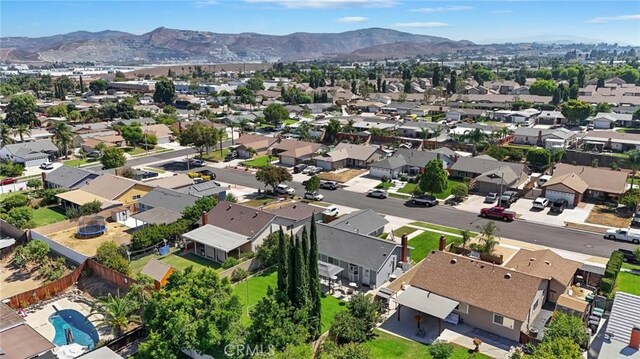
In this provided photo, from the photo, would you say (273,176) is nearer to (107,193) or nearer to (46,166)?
(107,193)

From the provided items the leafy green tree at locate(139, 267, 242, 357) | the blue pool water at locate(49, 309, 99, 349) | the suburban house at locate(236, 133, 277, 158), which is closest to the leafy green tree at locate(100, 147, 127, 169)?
the suburban house at locate(236, 133, 277, 158)

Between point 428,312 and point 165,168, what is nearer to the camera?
point 428,312

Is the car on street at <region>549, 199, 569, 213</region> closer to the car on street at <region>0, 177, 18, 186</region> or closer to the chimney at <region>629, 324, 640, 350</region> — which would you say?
the chimney at <region>629, 324, 640, 350</region>

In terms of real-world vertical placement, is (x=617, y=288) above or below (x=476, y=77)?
below

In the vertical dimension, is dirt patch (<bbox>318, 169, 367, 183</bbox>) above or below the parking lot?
above

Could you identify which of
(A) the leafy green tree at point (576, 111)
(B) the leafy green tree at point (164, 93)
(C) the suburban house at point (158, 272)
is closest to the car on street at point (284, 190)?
(C) the suburban house at point (158, 272)

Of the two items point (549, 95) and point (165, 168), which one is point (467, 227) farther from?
point (549, 95)

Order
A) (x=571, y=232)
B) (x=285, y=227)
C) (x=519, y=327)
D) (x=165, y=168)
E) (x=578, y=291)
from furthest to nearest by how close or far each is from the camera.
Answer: (x=165, y=168), (x=571, y=232), (x=285, y=227), (x=578, y=291), (x=519, y=327)

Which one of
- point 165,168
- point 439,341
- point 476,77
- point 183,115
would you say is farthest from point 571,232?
point 476,77

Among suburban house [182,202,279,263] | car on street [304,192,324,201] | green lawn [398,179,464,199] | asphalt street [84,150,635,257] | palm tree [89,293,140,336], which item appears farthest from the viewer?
green lawn [398,179,464,199]
